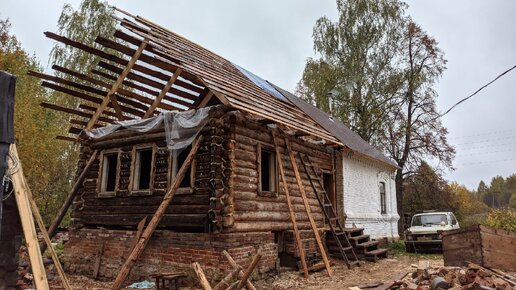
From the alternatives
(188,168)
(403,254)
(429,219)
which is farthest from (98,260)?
(429,219)

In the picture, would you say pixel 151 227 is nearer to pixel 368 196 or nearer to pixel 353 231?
pixel 353 231

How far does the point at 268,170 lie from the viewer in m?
12.2

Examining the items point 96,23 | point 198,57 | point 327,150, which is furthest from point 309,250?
point 96,23

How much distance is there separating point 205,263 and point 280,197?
11.4 feet

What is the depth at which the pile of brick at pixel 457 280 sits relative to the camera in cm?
646

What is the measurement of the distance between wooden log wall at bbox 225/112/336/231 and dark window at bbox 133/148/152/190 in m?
2.86

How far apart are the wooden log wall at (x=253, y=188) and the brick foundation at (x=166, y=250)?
406mm

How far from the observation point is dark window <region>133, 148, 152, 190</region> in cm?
1136

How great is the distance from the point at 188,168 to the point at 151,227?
1.91 m

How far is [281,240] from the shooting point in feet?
38.8

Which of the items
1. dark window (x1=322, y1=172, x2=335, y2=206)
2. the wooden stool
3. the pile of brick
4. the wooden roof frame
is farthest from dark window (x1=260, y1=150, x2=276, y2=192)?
the pile of brick

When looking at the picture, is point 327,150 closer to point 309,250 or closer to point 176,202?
point 309,250

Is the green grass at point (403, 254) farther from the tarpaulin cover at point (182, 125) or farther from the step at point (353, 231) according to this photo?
the tarpaulin cover at point (182, 125)

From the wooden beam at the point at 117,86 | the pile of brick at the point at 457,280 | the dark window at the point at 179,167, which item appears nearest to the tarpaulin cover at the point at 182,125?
the dark window at the point at 179,167
